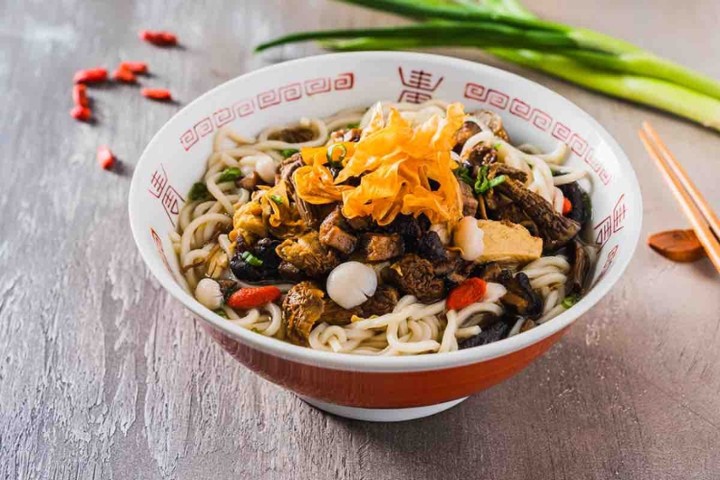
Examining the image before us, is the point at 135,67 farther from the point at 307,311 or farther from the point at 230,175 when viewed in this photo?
the point at 307,311

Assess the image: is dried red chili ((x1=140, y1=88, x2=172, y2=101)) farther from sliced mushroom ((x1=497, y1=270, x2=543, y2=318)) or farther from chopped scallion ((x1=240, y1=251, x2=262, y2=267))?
sliced mushroom ((x1=497, y1=270, x2=543, y2=318))

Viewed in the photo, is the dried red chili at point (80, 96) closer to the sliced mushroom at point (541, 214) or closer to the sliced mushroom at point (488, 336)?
the sliced mushroom at point (541, 214)

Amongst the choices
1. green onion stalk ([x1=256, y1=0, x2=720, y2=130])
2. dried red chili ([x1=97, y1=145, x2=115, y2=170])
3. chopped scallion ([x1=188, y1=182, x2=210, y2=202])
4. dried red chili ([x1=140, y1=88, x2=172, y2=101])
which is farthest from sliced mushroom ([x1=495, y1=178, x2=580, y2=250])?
dried red chili ([x1=140, y1=88, x2=172, y2=101])

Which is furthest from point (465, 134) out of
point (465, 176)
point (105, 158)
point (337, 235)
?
point (105, 158)

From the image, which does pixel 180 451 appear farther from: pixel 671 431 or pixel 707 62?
pixel 707 62

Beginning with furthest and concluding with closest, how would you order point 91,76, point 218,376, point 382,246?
1. point 91,76
2. point 218,376
3. point 382,246

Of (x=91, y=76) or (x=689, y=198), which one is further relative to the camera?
(x=91, y=76)

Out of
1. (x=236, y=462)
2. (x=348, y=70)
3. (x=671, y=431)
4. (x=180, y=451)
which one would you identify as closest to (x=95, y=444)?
(x=180, y=451)

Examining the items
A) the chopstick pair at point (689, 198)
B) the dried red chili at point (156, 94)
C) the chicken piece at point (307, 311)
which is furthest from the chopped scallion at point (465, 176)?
the dried red chili at point (156, 94)
